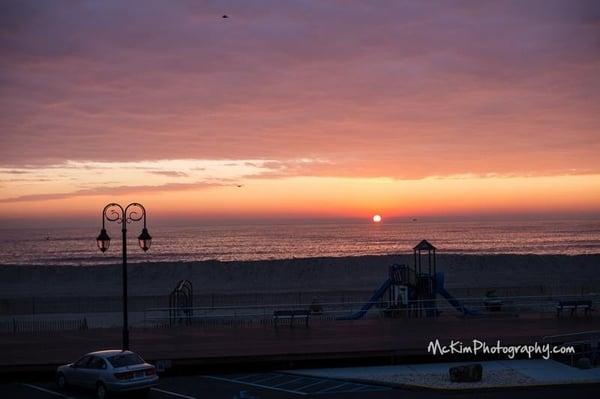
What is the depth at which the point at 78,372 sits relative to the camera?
15945 mm

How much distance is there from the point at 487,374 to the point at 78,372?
35.2 ft

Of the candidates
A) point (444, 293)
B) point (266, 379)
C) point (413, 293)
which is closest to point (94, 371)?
point (266, 379)

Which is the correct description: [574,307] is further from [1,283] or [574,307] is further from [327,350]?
[1,283]

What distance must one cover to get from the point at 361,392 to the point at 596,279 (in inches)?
2052

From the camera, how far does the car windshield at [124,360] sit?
50.4ft

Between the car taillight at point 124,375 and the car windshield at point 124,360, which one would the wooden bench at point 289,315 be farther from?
the car taillight at point 124,375

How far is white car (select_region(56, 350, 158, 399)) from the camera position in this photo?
15016 mm

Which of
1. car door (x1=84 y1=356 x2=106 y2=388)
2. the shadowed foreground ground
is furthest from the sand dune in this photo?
car door (x1=84 y1=356 x2=106 y2=388)

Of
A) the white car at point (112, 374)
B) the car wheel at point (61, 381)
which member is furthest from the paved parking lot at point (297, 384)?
the car wheel at point (61, 381)

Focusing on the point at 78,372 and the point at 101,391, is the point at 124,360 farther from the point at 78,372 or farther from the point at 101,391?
the point at 78,372

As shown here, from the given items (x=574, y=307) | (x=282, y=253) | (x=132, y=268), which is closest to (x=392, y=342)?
(x=574, y=307)

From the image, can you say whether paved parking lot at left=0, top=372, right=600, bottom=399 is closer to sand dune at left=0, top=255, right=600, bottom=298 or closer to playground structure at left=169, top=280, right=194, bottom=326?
playground structure at left=169, top=280, right=194, bottom=326

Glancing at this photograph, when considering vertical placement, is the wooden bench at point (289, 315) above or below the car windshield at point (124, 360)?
below

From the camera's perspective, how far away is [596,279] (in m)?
60.3
